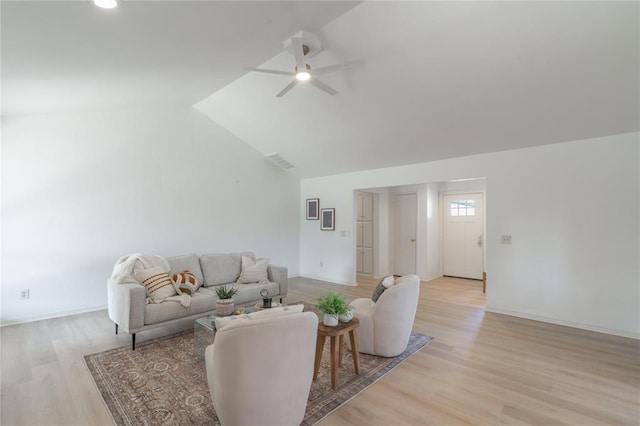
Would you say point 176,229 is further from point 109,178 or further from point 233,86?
point 233,86

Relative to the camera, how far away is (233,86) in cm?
441

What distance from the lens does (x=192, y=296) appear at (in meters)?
3.69

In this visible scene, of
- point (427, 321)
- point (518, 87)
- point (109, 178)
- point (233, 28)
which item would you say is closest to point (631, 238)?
point (518, 87)

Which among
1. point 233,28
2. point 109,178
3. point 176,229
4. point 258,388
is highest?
point 233,28

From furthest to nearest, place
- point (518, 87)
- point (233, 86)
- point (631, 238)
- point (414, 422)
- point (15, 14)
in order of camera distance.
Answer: point (233, 86) → point (631, 238) → point (518, 87) → point (414, 422) → point (15, 14)

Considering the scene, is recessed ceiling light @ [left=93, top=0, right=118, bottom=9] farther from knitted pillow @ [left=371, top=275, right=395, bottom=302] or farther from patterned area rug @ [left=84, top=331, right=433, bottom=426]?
knitted pillow @ [left=371, top=275, right=395, bottom=302]

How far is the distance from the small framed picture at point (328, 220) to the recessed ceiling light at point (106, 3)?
5.04m

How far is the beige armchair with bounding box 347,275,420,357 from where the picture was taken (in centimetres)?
284

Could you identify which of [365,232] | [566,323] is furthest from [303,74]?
[365,232]

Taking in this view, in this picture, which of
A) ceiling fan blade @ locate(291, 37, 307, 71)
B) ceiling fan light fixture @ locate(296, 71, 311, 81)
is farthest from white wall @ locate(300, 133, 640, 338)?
ceiling fan blade @ locate(291, 37, 307, 71)

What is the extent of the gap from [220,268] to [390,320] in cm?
270

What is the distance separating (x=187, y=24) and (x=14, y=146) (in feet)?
10.5

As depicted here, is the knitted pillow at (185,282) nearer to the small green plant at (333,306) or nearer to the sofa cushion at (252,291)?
the sofa cushion at (252,291)

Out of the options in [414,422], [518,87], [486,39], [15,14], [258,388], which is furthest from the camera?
[518,87]
